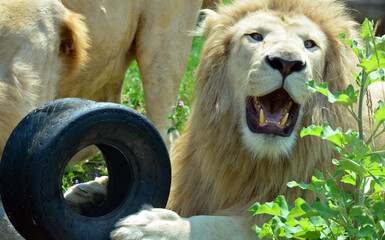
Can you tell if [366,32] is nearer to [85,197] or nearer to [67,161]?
[67,161]

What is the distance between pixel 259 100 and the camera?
275 centimetres

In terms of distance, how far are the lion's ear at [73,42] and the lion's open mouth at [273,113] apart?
3.99ft

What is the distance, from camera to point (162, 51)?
4.30 m

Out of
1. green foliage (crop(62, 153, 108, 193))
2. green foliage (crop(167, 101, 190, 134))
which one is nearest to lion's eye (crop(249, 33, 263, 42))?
green foliage (crop(167, 101, 190, 134))

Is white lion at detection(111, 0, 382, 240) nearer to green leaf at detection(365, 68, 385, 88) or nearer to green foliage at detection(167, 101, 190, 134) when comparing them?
green leaf at detection(365, 68, 385, 88)

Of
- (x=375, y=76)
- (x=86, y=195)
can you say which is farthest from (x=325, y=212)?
(x=86, y=195)

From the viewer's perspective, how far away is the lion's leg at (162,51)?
4.27 metres

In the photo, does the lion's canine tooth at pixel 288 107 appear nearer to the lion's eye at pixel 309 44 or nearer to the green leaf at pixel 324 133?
the lion's eye at pixel 309 44

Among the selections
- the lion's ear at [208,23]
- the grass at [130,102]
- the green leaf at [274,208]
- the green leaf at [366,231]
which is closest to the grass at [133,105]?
the grass at [130,102]

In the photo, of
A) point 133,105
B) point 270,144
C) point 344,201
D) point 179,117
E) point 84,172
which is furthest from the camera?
point 133,105

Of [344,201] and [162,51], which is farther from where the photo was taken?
[162,51]

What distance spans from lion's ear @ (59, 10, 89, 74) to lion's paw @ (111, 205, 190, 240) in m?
1.37

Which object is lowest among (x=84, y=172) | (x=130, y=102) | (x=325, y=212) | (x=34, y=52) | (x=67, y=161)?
(x=84, y=172)

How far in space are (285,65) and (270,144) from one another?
0.32 meters
